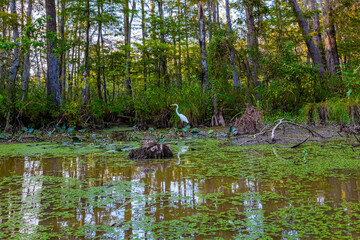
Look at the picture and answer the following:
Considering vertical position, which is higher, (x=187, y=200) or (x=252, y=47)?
(x=252, y=47)

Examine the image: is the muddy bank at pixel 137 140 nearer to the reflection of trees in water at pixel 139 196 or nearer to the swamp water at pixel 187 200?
the swamp water at pixel 187 200

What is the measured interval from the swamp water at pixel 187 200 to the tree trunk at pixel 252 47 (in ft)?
20.6

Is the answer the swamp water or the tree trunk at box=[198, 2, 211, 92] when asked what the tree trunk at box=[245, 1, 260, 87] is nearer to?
the tree trunk at box=[198, 2, 211, 92]

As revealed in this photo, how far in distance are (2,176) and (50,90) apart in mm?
6871

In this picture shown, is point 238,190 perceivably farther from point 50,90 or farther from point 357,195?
point 50,90

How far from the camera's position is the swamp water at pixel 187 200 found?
4.42 ft

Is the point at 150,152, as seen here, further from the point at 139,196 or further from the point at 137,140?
the point at 137,140

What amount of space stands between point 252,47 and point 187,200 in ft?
26.7

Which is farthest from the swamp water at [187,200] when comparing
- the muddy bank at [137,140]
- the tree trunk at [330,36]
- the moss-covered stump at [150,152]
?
the tree trunk at [330,36]

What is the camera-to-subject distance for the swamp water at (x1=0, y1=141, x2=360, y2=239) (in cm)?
135

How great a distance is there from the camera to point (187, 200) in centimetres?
183

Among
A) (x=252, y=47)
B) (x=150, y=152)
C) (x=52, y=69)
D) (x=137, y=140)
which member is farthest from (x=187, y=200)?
(x=52, y=69)

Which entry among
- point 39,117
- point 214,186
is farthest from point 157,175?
point 39,117

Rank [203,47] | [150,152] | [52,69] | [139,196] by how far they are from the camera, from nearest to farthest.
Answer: [139,196], [150,152], [203,47], [52,69]
